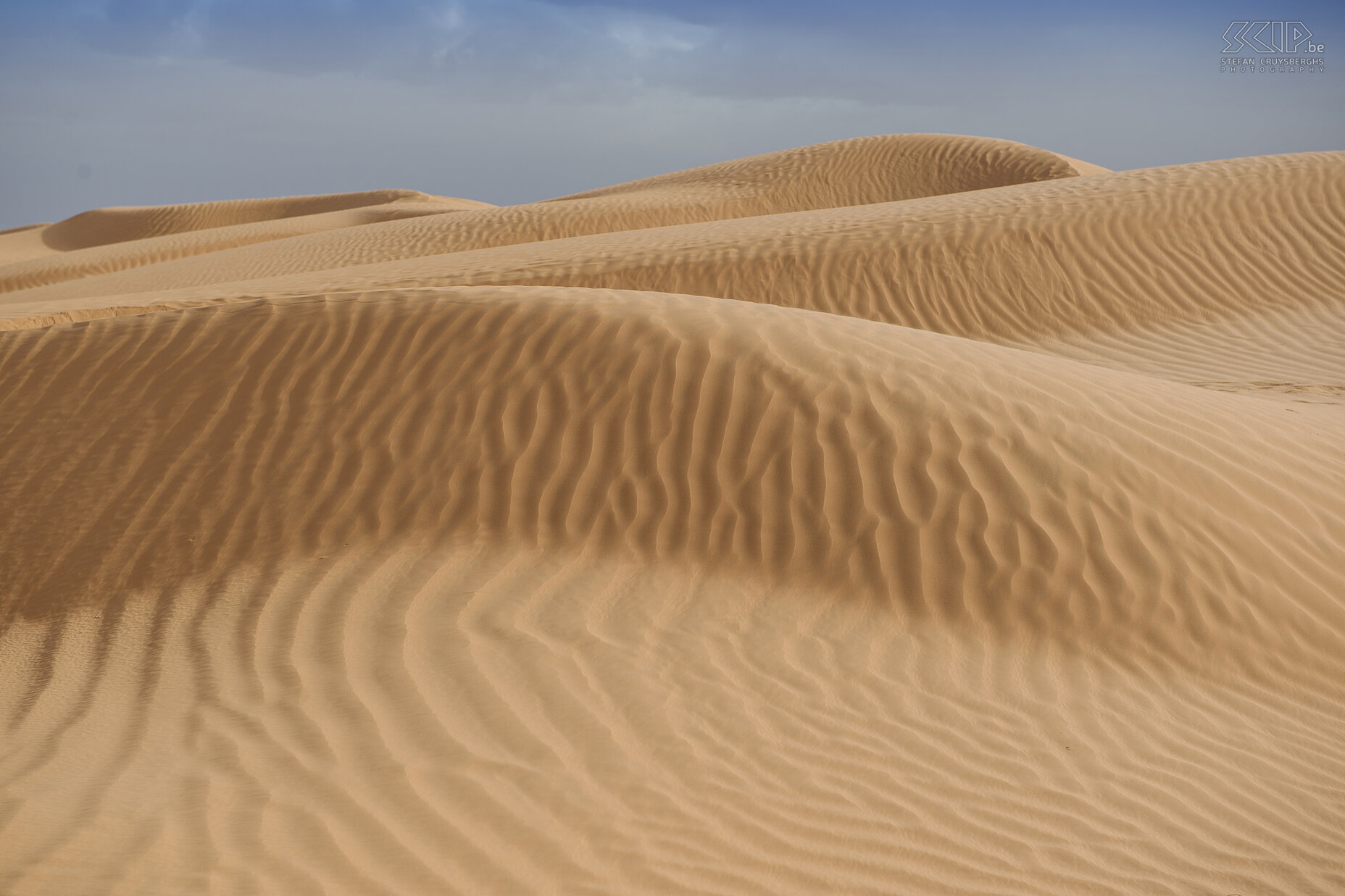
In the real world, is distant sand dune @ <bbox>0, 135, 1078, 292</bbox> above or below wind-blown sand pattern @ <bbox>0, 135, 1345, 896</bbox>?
above

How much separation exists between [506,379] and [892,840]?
3601mm

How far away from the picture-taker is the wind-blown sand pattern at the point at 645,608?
302 centimetres

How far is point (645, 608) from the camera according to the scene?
14.4 ft

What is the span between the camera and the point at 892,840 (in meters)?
3.04

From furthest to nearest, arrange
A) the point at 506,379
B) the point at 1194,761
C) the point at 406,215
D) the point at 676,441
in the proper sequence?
the point at 406,215 < the point at 506,379 < the point at 676,441 < the point at 1194,761

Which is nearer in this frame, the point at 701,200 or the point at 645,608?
the point at 645,608

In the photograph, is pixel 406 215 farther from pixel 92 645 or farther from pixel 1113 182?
pixel 92 645

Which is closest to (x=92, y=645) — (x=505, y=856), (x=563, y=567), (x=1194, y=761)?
(x=563, y=567)

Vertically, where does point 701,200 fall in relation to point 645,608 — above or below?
above

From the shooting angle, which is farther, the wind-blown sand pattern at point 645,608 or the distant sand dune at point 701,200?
the distant sand dune at point 701,200

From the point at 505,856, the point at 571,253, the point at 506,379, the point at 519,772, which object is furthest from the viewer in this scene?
the point at 571,253

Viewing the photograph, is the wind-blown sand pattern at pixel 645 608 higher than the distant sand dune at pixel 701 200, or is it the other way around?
the distant sand dune at pixel 701 200

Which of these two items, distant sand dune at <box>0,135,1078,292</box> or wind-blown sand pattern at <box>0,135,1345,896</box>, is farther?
distant sand dune at <box>0,135,1078,292</box>

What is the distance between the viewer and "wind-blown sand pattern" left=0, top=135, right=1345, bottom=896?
3023 mm
